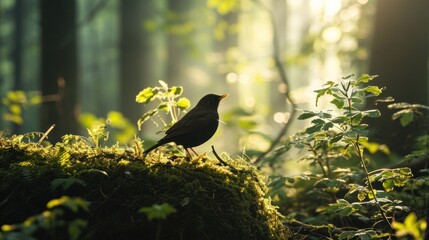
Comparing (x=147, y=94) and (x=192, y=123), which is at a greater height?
(x=147, y=94)

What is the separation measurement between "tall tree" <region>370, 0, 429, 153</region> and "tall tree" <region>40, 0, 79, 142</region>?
20.4ft

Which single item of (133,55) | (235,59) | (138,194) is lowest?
(133,55)

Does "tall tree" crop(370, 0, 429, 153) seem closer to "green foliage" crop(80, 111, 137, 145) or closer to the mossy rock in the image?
"green foliage" crop(80, 111, 137, 145)

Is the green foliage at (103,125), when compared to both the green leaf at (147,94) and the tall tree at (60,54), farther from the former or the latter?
the tall tree at (60,54)

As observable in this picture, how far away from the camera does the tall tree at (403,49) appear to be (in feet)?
22.4

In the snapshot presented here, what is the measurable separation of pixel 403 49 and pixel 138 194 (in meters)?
5.49

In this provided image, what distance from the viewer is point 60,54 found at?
1021cm

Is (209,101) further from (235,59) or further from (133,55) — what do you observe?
(133,55)

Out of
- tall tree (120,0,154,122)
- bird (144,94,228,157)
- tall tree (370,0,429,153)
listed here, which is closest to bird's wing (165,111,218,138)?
bird (144,94,228,157)

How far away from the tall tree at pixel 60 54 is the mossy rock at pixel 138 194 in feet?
23.8

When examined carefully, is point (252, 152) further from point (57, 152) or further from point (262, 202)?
point (57, 152)

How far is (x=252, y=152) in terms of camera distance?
5.17 metres

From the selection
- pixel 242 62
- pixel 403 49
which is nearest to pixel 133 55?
pixel 242 62

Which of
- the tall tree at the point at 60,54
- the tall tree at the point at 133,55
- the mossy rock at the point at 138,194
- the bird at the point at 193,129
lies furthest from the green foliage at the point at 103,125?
the tall tree at the point at 133,55
